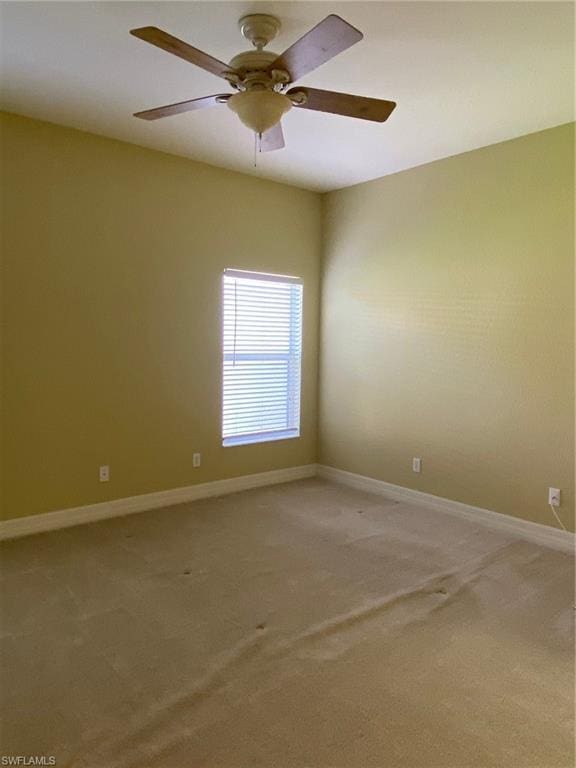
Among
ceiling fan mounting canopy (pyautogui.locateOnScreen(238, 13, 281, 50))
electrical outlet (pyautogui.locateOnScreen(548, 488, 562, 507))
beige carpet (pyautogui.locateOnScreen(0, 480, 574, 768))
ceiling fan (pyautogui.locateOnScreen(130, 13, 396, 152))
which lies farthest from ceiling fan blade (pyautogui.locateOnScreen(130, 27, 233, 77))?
electrical outlet (pyautogui.locateOnScreen(548, 488, 562, 507))

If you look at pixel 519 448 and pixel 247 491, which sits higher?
pixel 519 448

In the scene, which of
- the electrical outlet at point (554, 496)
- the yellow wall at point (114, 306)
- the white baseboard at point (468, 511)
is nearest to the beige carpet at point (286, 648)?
the white baseboard at point (468, 511)

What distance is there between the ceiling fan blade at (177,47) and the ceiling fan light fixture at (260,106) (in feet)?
0.42

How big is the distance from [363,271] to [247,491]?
85.6 inches

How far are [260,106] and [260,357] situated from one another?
2644 millimetres

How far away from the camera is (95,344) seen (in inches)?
147

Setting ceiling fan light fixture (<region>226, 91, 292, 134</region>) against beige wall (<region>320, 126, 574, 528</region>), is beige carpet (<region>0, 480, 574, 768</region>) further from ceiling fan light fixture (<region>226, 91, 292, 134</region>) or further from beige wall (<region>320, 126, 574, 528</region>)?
ceiling fan light fixture (<region>226, 91, 292, 134</region>)

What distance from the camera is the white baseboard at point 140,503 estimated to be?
137 inches

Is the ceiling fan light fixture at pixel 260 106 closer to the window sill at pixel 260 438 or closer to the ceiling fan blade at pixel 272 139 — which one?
the ceiling fan blade at pixel 272 139

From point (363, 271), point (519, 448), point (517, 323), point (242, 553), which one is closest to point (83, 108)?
point (363, 271)

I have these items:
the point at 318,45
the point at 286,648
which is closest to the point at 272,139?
the point at 318,45

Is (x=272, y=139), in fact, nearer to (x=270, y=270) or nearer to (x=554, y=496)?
(x=270, y=270)

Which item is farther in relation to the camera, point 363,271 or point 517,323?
point 363,271

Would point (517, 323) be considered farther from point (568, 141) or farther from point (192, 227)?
point (192, 227)
